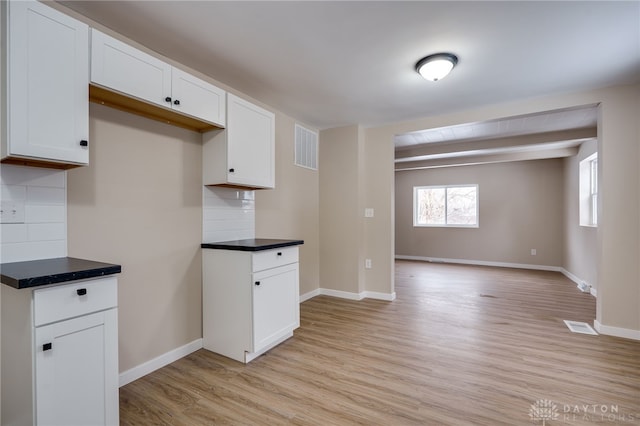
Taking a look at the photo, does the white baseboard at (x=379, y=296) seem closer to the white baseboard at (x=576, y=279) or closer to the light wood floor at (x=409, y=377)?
the light wood floor at (x=409, y=377)

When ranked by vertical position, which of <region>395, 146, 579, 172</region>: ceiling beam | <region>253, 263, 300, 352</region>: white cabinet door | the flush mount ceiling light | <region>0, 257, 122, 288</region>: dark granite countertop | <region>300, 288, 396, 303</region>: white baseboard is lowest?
<region>300, 288, 396, 303</region>: white baseboard

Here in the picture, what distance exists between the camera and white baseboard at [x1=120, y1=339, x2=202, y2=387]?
2127mm

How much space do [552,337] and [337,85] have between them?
3250 millimetres

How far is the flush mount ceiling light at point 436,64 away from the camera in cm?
241

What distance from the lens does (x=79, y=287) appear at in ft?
4.55

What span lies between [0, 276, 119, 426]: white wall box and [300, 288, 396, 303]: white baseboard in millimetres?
2800

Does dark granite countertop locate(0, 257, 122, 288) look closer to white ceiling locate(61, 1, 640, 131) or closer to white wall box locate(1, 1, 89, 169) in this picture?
white wall box locate(1, 1, 89, 169)

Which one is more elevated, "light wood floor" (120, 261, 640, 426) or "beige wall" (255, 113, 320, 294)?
"beige wall" (255, 113, 320, 294)

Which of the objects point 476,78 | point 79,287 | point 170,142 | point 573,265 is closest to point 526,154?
point 573,265

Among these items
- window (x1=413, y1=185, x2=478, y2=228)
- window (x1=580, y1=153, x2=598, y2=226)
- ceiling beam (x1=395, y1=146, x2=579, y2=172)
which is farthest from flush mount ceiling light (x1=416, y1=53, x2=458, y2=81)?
window (x1=413, y1=185, x2=478, y2=228)

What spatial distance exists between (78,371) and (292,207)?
281 cm

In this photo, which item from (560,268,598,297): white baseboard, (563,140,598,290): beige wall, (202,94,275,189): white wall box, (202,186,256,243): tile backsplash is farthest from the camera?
(563,140,598,290): beige wall

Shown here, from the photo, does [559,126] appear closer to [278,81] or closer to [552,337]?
[552,337]

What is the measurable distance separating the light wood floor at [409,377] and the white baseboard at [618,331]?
10cm
